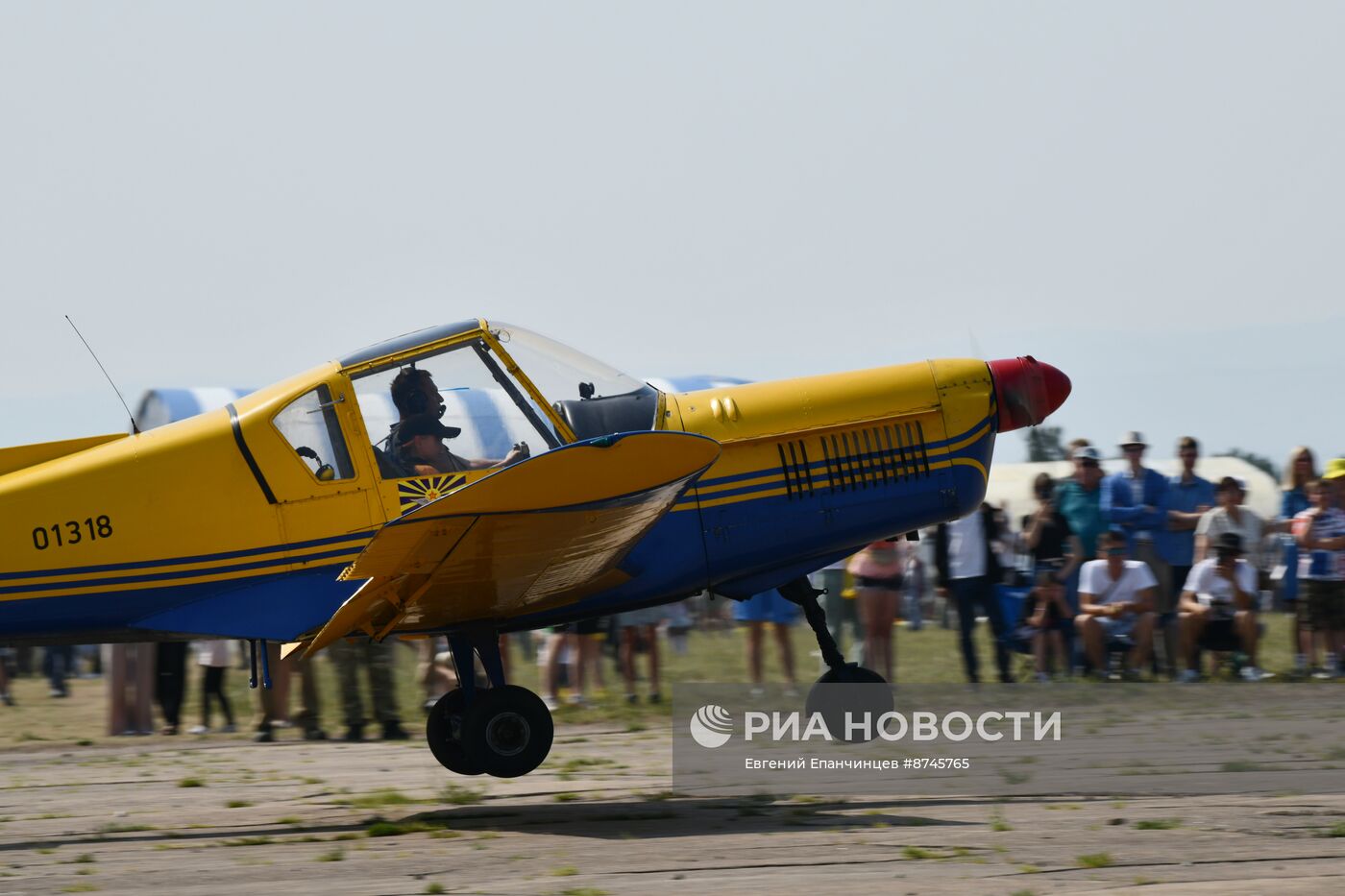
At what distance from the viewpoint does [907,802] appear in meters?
7.72

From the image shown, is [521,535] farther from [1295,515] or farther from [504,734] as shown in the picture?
[1295,515]

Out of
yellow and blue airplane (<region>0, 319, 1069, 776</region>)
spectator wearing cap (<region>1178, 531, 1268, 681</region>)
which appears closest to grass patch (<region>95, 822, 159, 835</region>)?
yellow and blue airplane (<region>0, 319, 1069, 776</region>)

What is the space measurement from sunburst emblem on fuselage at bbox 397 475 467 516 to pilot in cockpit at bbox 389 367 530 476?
39 mm

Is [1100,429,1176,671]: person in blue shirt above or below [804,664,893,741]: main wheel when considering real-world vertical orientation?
above

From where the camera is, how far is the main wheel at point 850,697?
8781 mm

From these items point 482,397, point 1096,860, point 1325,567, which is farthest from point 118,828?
point 1325,567

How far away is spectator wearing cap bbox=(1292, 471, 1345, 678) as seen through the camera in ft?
39.2

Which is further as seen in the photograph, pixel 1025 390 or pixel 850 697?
pixel 1025 390

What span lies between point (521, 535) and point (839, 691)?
251 cm

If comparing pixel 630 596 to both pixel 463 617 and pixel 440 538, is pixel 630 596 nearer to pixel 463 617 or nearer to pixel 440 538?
pixel 463 617

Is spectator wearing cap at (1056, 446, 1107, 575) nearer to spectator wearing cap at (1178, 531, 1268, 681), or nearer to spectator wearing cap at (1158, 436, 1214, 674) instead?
spectator wearing cap at (1158, 436, 1214, 674)

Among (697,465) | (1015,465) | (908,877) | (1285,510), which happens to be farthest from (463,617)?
(1015,465)

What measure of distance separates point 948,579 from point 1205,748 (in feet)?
11.0

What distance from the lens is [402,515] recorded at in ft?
24.1
